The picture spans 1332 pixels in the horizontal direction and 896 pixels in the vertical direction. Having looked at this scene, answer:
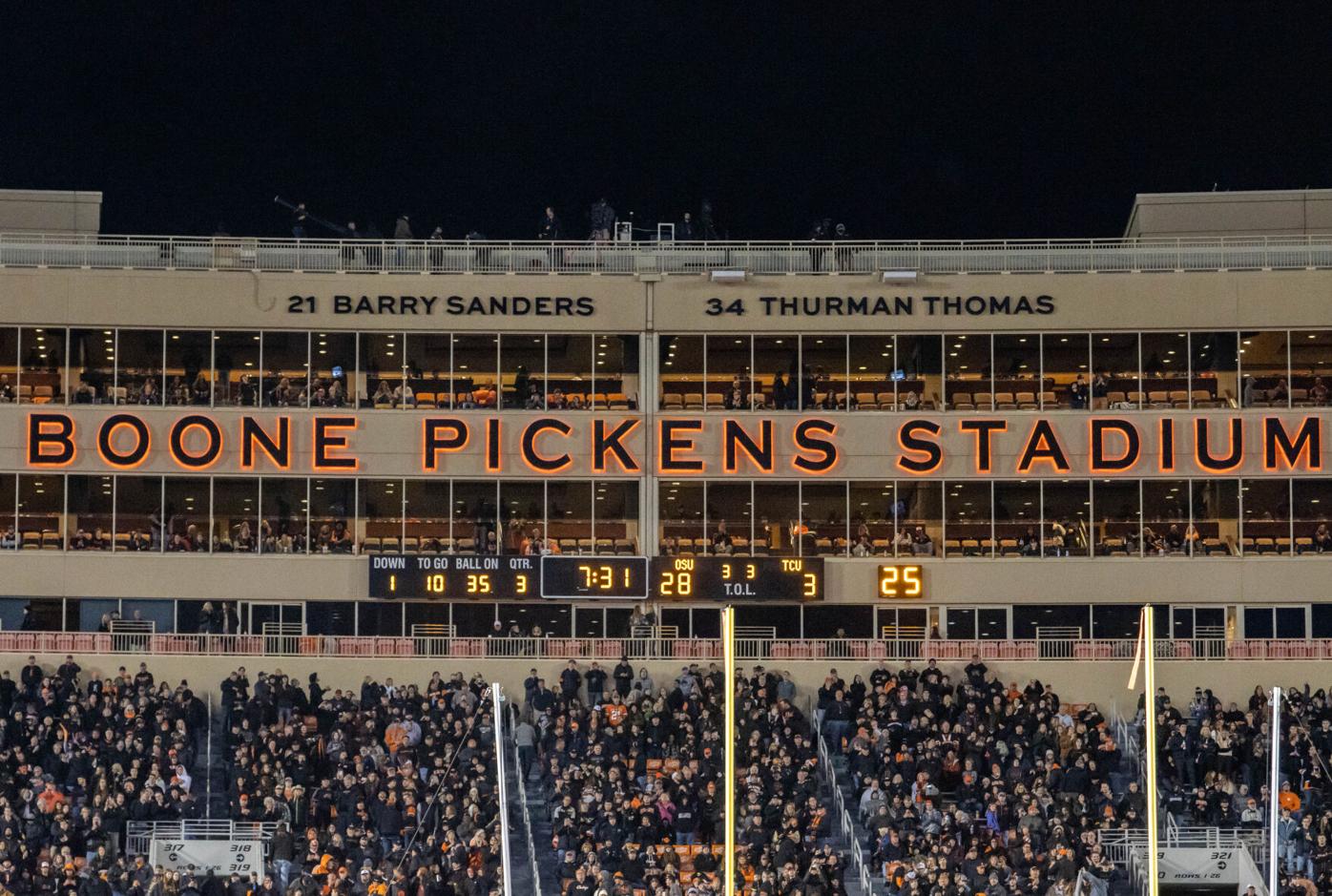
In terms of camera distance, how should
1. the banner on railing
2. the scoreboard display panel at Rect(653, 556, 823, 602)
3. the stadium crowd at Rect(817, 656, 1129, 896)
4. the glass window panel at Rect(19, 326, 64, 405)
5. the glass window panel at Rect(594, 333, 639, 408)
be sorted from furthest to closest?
the glass window panel at Rect(594, 333, 639, 408), the glass window panel at Rect(19, 326, 64, 405), the scoreboard display panel at Rect(653, 556, 823, 602), the banner on railing, the stadium crowd at Rect(817, 656, 1129, 896)

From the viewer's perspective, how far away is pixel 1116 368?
199 ft

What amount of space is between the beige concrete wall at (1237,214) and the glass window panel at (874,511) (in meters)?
8.96

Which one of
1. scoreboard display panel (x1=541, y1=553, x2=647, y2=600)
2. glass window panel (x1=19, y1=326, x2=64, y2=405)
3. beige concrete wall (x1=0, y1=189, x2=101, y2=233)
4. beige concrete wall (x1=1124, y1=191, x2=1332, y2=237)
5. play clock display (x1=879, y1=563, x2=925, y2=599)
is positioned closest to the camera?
scoreboard display panel (x1=541, y1=553, x2=647, y2=600)

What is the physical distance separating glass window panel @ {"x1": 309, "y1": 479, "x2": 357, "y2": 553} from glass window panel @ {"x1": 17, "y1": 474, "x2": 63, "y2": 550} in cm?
570

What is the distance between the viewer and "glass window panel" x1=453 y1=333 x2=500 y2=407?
61.0 meters

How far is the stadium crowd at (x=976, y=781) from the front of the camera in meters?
45.1

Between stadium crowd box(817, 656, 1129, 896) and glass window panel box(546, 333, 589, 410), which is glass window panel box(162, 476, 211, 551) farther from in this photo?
stadium crowd box(817, 656, 1129, 896)

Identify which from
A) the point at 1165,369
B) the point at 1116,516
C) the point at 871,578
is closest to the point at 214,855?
the point at 871,578

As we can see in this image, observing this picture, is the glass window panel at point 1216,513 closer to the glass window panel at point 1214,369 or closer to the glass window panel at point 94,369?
the glass window panel at point 1214,369

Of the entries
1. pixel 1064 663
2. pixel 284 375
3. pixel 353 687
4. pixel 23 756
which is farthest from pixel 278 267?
pixel 1064 663

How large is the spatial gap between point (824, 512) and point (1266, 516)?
1000 centimetres

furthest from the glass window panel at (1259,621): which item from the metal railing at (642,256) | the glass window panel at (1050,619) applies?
the metal railing at (642,256)

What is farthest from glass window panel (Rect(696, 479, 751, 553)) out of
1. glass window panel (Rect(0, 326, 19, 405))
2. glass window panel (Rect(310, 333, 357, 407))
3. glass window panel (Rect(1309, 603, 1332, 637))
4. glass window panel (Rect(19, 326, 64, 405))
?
glass window panel (Rect(0, 326, 19, 405))

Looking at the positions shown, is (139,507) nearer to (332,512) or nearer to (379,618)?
(332,512)
